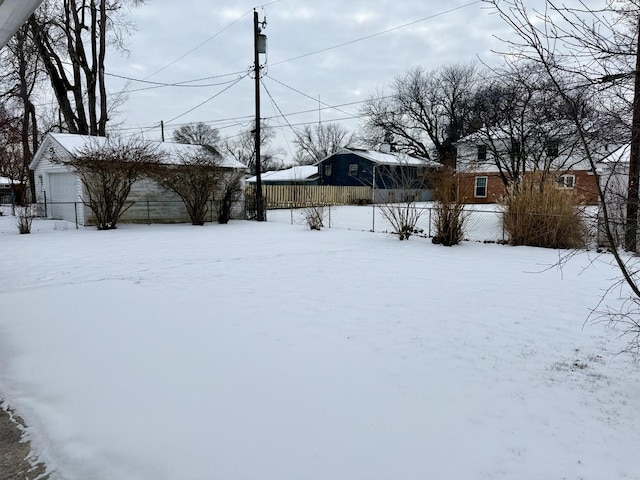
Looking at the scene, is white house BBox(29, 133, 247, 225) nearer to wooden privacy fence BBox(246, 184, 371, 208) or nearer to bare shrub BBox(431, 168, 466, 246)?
wooden privacy fence BBox(246, 184, 371, 208)

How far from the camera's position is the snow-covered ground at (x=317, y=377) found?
2.51 meters

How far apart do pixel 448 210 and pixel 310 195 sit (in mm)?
17158

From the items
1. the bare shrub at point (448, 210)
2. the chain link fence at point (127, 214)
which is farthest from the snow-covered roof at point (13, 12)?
the chain link fence at point (127, 214)

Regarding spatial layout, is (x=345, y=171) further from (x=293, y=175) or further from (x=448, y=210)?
(x=448, y=210)

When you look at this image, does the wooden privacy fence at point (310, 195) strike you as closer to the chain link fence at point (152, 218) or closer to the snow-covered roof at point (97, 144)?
the snow-covered roof at point (97, 144)

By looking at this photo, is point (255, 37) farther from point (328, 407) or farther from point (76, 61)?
point (328, 407)

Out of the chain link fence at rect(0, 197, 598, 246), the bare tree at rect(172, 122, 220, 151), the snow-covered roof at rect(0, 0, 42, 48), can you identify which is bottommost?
the chain link fence at rect(0, 197, 598, 246)

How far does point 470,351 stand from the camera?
4.09m

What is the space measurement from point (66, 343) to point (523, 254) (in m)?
9.00

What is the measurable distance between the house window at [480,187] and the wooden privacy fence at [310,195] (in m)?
7.99

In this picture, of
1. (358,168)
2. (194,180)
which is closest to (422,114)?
(358,168)

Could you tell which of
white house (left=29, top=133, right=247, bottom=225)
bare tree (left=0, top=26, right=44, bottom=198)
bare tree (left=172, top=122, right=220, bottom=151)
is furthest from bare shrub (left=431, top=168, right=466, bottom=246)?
bare tree (left=172, top=122, right=220, bottom=151)

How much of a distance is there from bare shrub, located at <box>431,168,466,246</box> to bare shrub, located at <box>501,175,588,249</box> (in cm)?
135

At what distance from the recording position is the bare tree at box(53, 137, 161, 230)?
14.9 meters
